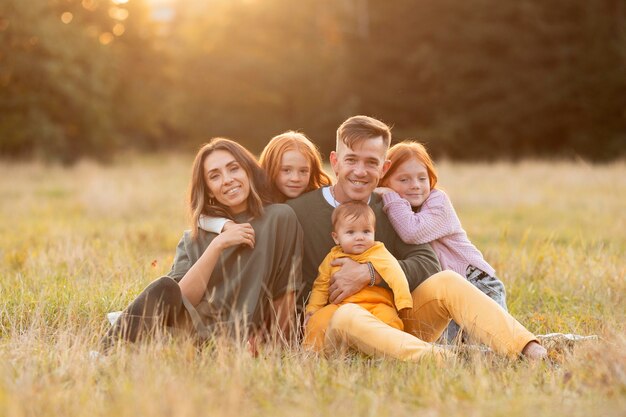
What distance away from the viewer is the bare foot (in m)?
3.93

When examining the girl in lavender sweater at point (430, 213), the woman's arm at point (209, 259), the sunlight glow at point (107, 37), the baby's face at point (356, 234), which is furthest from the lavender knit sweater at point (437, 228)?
the sunlight glow at point (107, 37)

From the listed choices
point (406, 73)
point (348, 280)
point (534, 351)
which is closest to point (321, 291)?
point (348, 280)

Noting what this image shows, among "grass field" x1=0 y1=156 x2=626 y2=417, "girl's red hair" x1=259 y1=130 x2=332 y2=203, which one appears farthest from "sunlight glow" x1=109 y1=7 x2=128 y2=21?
"girl's red hair" x1=259 y1=130 x2=332 y2=203

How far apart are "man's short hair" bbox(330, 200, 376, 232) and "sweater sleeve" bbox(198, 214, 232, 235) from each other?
65 centimetres

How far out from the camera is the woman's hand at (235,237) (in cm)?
424

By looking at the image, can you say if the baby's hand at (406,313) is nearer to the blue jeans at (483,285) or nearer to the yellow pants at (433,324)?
the yellow pants at (433,324)

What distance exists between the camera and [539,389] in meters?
3.40

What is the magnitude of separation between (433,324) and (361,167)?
3.32ft

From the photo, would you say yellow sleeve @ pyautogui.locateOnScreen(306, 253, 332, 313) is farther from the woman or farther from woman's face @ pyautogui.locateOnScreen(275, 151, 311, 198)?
woman's face @ pyautogui.locateOnScreen(275, 151, 311, 198)

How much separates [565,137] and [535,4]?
482 cm

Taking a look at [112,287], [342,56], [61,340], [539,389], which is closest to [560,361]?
[539,389]

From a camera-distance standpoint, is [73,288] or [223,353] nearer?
[223,353]

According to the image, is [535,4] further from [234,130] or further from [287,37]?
[234,130]

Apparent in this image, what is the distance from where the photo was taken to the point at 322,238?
15.1 ft
